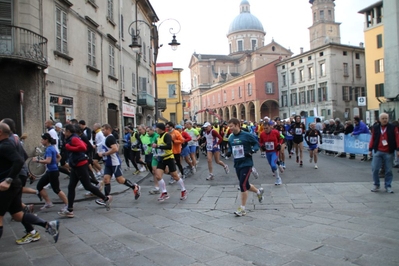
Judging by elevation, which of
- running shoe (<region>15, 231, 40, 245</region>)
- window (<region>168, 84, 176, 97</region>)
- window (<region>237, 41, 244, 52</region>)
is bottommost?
running shoe (<region>15, 231, 40, 245</region>)

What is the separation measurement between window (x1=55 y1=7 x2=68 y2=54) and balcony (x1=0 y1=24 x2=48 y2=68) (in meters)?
1.95

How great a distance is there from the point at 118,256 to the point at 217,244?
133 centimetres

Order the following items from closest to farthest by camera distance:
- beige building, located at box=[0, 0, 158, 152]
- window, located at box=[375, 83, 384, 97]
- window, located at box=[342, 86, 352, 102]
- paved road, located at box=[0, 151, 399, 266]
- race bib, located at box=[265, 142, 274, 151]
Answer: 1. paved road, located at box=[0, 151, 399, 266]
2. race bib, located at box=[265, 142, 274, 151]
3. beige building, located at box=[0, 0, 158, 152]
4. window, located at box=[375, 83, 384, 97]
5. window, located at box=[342, 86, 352, 102]

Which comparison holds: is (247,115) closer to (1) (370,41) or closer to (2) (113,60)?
(1) (370,41)

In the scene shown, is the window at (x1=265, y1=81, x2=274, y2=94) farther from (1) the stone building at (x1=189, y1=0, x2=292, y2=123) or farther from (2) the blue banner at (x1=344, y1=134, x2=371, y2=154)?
(2) the blue banner at (x1=344, y1=134, x2=371, y2=154)

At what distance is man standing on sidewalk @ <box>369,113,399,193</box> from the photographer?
792 cm

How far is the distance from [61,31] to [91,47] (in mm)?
2921

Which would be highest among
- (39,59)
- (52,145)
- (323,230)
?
(39,59)

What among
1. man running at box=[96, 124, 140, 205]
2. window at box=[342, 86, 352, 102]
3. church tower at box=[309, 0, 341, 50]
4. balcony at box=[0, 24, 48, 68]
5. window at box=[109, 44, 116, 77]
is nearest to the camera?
man running at box=[96, 124, 140, 205]

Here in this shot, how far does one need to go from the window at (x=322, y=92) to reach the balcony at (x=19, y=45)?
4366 cm

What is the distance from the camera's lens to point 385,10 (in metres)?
23.6

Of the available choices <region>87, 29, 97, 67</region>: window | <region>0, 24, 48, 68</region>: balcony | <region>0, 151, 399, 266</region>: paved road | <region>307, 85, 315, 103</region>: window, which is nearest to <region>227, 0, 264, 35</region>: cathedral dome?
<region>307, 85, 315, 103</region>: window

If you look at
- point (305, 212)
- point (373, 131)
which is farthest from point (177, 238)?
point (373, 131)

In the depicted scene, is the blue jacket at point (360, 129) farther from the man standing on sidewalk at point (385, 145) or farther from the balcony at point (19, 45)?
the balcony at point (19, 45)
